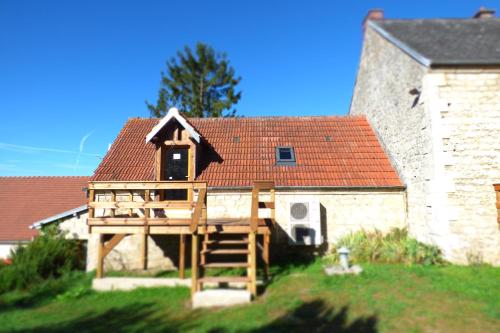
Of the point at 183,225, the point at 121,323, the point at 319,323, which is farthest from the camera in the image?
the point at 183,225

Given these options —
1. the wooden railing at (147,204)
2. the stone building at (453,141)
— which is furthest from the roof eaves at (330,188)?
the wooden railing at (147,204)

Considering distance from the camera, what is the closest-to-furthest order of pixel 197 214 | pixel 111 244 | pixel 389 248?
pixel 197 214 < pixel 111 244 < pixel 389 248

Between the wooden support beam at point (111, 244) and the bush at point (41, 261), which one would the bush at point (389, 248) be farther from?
the bush at point (41, 261)

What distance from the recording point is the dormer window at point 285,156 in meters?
10.4

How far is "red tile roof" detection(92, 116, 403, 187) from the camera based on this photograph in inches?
379

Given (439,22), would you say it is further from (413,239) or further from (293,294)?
(293,294)

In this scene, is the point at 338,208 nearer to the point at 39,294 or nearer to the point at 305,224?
the point at 305,224

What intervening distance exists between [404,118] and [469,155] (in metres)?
2.12

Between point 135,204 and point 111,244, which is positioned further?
point 111,244

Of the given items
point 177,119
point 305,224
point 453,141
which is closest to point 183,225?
point 305,224

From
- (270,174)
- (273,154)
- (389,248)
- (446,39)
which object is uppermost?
(446,39)

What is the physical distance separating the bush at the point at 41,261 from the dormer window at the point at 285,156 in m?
7.02

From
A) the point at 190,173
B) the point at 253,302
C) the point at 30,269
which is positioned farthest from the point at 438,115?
the point at 30,269

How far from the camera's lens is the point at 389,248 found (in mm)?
8211
